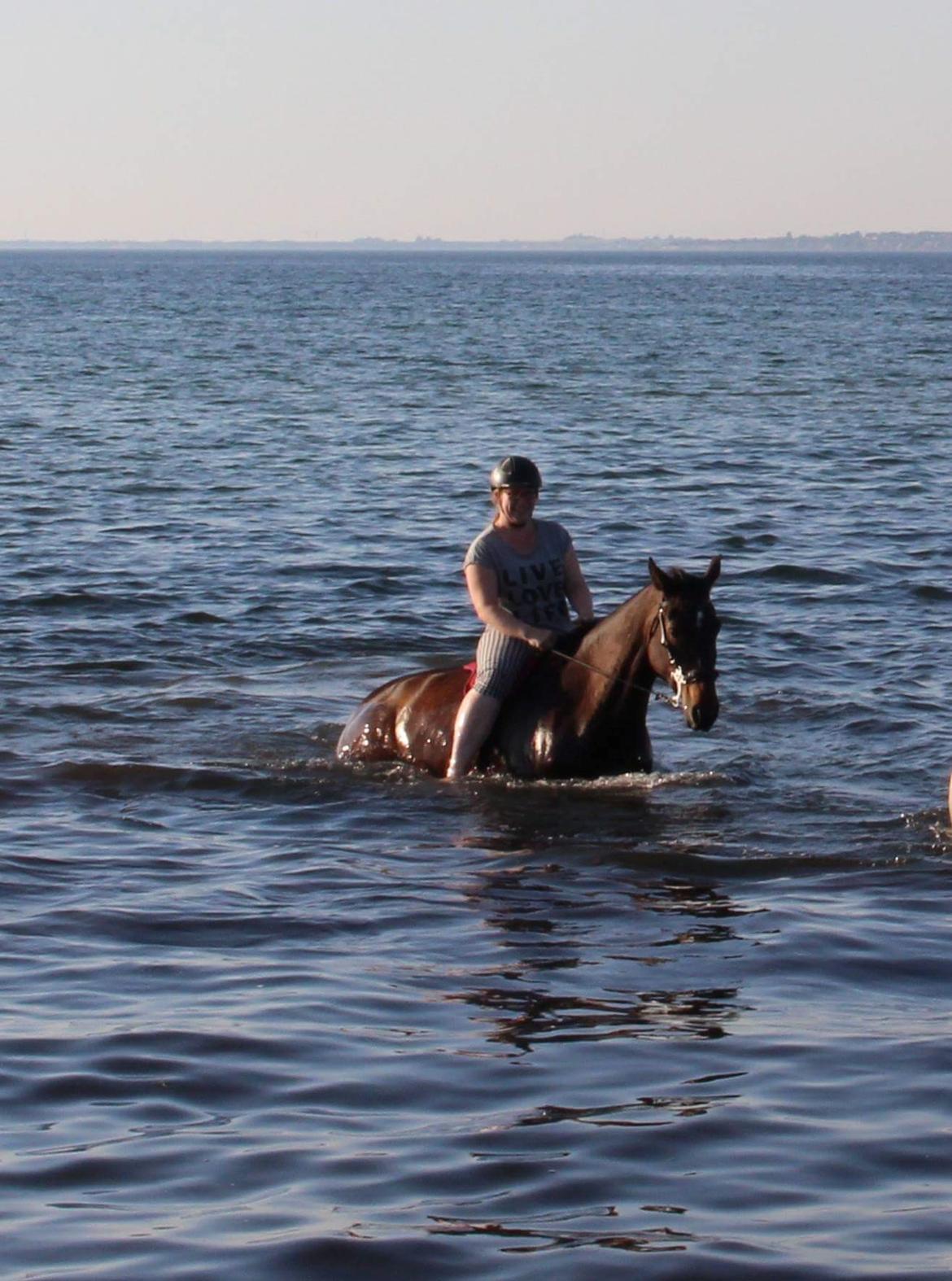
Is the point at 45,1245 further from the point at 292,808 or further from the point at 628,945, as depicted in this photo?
the point at 292,808

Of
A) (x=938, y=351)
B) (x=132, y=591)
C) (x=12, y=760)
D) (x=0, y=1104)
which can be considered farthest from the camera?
(x=938, y=351)

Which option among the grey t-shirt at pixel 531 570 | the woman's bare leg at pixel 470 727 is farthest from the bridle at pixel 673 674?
the woman's bare leg at pixel 470 727

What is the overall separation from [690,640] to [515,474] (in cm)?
143

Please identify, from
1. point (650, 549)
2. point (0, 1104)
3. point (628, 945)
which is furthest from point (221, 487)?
point (0, 1104)

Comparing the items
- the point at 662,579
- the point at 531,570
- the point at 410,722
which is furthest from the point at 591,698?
the point at 410,722

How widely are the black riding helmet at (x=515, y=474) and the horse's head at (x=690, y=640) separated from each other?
876mm

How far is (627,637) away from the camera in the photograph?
12.2 m

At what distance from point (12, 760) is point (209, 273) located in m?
181

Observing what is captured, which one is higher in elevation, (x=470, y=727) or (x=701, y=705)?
(x=701, y=705)

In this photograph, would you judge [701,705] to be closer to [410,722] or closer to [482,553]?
[482,553]

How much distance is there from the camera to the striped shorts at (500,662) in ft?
41.5

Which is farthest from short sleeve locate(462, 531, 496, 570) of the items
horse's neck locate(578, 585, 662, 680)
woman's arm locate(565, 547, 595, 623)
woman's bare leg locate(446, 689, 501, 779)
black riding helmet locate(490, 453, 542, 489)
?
woman's bare leg locate(446, 689, 501, 779)

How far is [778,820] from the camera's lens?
40.7 feet

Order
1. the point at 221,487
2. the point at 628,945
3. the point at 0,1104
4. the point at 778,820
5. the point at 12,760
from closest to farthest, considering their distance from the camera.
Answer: the point at 0,1104, the point at 628,945, the point at 778,820, the point at 12,760, the point at 221,487
